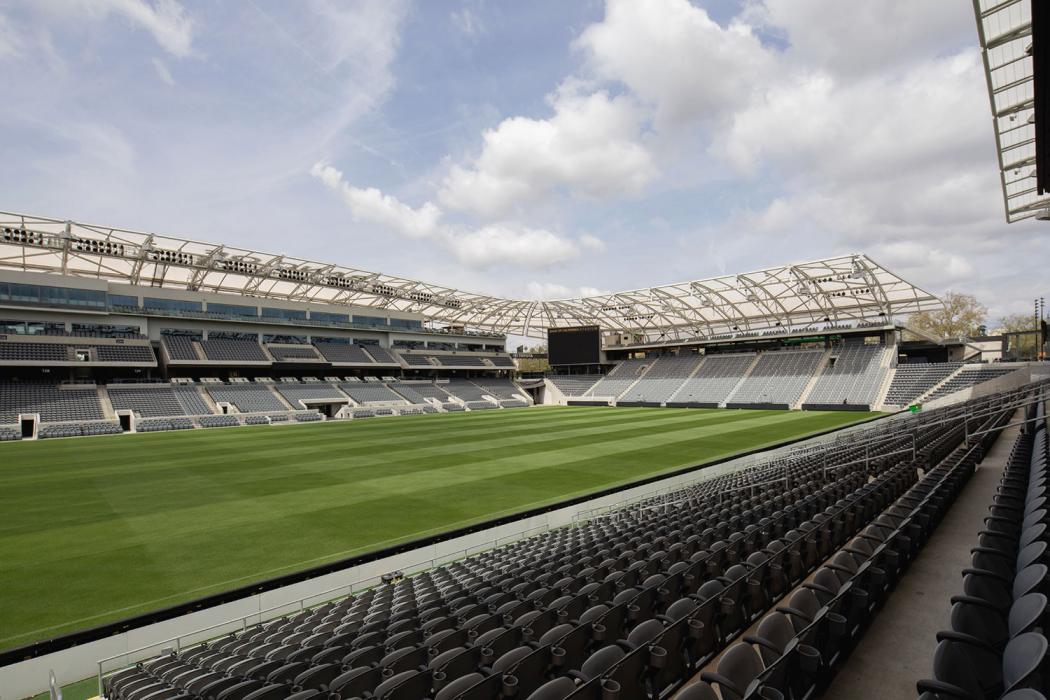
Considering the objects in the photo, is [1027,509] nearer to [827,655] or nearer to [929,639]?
[929,639]

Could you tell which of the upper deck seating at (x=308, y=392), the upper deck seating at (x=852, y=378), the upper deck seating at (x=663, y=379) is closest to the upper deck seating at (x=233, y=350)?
the upper deck seating at (x=308, y=392)

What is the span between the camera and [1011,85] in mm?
8930

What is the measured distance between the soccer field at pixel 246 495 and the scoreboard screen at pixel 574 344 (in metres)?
31.2

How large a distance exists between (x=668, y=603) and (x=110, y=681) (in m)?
7.43

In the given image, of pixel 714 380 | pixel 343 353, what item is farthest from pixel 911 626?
pixel 343 353

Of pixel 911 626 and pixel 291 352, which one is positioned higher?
pixel 291 352

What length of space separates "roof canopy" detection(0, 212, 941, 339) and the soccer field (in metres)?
14.4

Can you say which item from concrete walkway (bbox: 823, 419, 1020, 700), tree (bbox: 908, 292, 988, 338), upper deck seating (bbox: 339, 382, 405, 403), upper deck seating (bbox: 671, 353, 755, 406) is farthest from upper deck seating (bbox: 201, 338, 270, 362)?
tree (bbox: 908, 292, 988, 338)

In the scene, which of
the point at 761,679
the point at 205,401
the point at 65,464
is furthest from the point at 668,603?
the point at 205,401

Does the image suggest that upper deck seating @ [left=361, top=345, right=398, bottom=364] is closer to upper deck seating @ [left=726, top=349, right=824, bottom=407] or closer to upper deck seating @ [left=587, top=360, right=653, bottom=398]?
upper deck seating @ [left=587, top=360, right=653, bottom=398]

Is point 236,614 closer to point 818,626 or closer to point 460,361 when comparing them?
point 818,626

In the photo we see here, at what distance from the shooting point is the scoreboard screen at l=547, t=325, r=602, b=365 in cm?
6619

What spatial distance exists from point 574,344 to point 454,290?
19925 mm

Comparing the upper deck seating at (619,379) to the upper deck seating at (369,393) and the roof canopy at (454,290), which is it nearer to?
the roof canopy at (454,290)
